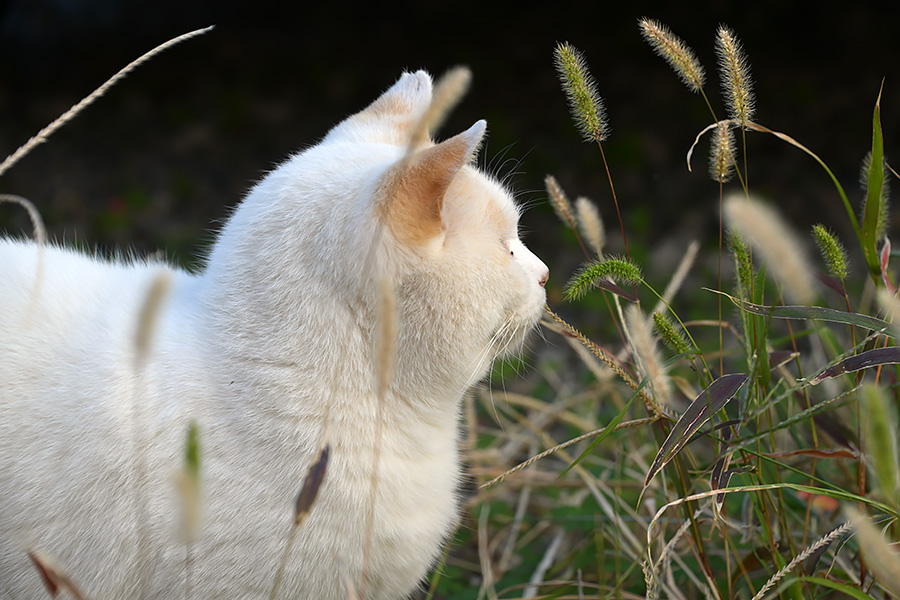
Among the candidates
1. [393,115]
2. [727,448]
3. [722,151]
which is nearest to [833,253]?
[722,151]

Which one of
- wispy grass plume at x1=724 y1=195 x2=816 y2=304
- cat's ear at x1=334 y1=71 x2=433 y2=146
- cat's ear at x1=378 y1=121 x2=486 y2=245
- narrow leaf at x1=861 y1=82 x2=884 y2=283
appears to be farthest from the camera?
cat's ear at x1=334 y1=71 x2=433 y2=146

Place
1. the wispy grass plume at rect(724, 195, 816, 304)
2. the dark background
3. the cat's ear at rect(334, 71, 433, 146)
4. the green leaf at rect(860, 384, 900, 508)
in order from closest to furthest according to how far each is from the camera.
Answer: the green leaf at rect(860, 384, 900, 508) → the wispy grass plume at rect(724, 195, 816, 304) → the cat's ear at rect(334, 71, 433, 146) → the dark background

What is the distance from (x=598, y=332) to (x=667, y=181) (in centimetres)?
97

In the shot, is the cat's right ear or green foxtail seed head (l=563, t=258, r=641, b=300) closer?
green foxtail seed head (l=563, t=258, r=641, b=300)

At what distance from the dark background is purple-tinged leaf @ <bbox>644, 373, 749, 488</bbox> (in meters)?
2.02

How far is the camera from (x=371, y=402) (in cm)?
113

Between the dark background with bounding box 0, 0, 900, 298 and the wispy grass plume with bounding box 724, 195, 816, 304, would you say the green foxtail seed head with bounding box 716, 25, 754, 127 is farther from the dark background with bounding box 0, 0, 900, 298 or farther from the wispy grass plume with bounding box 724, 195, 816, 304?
the dark background with bounding box 0, 0, 900, 298

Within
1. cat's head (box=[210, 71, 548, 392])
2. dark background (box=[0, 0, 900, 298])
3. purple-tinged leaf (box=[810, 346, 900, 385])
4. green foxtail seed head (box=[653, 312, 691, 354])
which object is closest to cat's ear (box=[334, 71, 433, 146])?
cat's head (box=[210, 71, 548, 392])

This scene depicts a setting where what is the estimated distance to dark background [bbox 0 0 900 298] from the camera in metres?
3.34

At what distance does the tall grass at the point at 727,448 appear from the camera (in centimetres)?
100

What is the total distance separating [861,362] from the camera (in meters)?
1.02

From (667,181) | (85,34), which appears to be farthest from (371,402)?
(85,34)

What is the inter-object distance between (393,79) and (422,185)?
3.05m

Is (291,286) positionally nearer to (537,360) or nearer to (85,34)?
(537,360)
